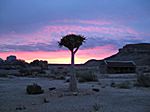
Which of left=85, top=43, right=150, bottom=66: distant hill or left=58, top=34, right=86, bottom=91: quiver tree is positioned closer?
left=58, top=34, right=86, bottom=91: quiver tree

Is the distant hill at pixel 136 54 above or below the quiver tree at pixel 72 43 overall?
above

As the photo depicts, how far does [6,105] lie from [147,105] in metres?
7.32

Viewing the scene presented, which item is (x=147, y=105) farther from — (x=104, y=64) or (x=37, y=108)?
(x=104, y=64)

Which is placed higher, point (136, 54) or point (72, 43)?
point (136, 54)

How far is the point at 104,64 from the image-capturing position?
7756 centimetres

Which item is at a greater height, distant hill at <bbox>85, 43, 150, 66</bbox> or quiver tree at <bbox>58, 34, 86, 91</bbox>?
distant hill at <bbox>85, 43, 150, 66</bbox>

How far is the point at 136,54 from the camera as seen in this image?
Answer: 15200cm

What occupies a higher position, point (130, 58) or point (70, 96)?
point (130, 58)

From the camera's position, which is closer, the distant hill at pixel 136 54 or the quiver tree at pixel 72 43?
the quiver tree at pixel 72 43

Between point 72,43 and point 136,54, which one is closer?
point 72,43

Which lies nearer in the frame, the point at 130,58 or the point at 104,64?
Answer: the point at 104,64

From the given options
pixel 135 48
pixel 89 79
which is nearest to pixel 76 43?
pixel 89 79

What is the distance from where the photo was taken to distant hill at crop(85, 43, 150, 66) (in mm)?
140500

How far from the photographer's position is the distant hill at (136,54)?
140500 mm
